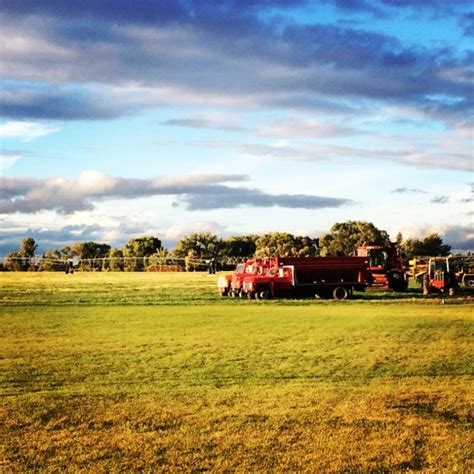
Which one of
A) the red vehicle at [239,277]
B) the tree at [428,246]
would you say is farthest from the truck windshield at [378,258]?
the tree at [428,246]

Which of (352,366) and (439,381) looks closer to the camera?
(439,381)

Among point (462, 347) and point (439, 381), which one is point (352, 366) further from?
point (462, 347)

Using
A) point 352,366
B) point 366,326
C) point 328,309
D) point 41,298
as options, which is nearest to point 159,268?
point 41,298

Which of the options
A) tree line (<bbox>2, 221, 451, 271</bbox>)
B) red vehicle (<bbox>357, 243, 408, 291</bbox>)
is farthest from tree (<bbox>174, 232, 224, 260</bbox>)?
red vehicle (<bbox>357, 243, 408, 291</bbox>)

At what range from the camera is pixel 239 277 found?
41.3 metres

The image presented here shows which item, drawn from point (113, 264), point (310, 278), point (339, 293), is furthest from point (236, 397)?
point (113, 264)

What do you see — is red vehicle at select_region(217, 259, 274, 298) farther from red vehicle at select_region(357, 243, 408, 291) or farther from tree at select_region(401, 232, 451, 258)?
tree at select_region(401, 232, 451, 258)

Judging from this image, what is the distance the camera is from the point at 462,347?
18.5 meters

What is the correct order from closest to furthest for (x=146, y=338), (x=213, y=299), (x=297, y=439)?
(x=297, y=439) < (x=146, y=338) < (x=213, y=299)

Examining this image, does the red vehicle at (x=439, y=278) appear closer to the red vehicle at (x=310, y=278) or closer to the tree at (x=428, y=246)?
the red vehicle at (x=310, y=278)

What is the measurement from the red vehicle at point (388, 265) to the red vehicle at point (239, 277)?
7097 millimetres

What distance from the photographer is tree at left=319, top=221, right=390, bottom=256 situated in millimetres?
110000

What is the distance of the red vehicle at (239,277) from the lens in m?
41.2

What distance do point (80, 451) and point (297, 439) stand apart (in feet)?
8.92
